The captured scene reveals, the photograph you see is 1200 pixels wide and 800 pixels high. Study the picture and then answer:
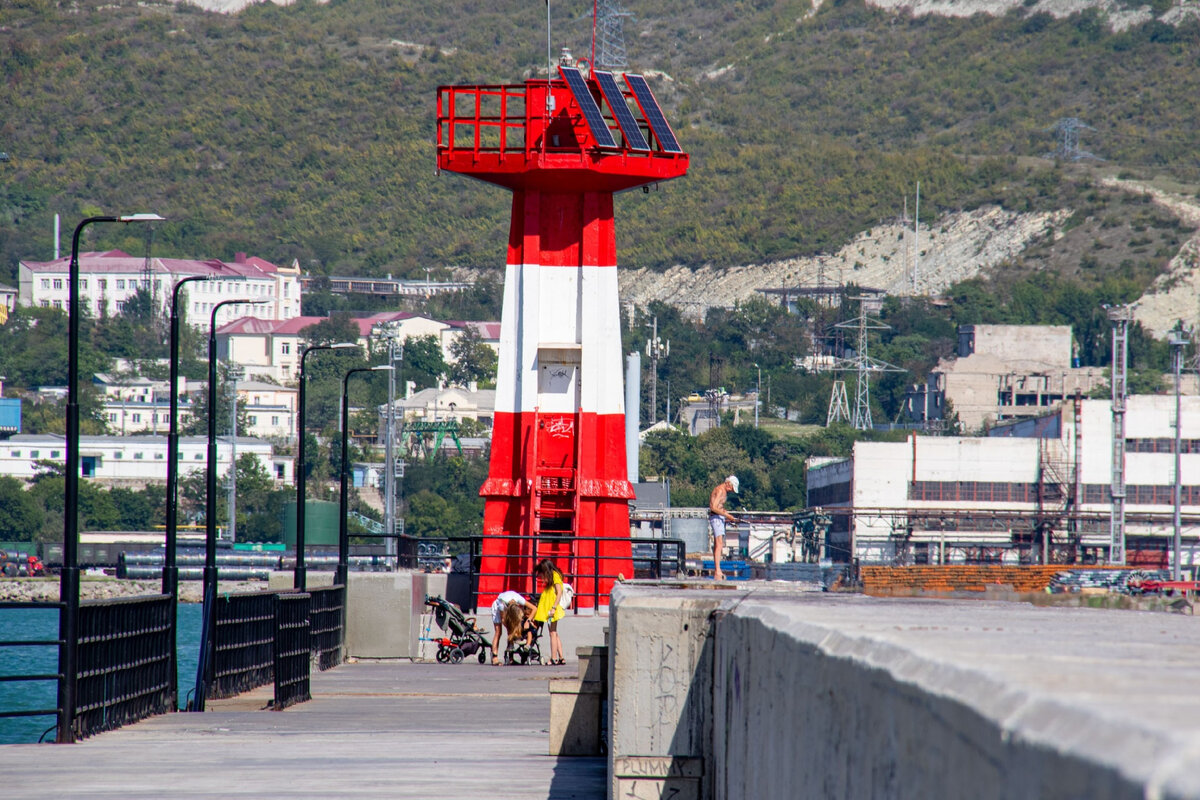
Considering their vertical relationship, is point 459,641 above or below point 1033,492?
below

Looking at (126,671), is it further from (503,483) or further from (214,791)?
(503,483)

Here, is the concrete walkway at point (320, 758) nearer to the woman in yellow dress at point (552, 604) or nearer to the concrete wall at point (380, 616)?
the woman in yellow dress at point (552, 604)

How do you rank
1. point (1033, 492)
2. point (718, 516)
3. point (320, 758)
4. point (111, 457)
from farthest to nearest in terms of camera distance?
point (111, 457) < point (1033, 492) < point (718, 516) < point (320, 758)

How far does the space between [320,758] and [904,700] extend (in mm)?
9474

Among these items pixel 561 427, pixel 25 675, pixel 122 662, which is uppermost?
pixel 561 427

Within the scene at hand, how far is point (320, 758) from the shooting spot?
11.9 metres

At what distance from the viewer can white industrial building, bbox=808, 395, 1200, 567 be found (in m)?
99.1

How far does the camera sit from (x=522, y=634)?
26.6 m

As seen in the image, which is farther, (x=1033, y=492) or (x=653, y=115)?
(x=1033, y=492)

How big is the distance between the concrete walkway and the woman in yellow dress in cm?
644

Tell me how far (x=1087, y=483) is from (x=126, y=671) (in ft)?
298

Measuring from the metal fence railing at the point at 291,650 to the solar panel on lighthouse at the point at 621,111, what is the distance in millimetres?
16155

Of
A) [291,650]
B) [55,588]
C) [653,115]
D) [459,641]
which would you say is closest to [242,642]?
[291,650]

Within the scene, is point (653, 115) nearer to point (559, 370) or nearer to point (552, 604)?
point (559, 370)
